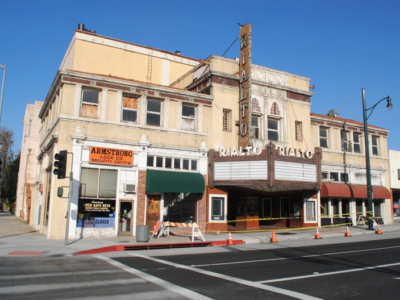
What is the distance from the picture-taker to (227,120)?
2550 centimetres

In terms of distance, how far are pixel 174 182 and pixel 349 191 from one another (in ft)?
49.3

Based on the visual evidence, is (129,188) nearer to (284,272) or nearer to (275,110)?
(275,110)

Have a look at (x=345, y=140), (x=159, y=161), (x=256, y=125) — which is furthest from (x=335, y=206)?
(x=159, y=161)

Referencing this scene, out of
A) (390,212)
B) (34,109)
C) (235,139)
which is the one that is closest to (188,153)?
(235,139)

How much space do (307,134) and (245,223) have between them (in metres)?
8.16

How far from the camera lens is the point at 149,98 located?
23.1m

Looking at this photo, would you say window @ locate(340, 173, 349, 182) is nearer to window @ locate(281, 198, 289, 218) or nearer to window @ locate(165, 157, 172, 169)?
window @ locate(281, 198, 289, 218)

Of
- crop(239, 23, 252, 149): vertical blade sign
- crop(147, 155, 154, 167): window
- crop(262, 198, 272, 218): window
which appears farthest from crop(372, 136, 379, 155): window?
crop(147, 155, 154, 167): window

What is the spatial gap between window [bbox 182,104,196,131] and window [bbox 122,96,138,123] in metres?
3.20

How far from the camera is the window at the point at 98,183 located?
20438 millimetres

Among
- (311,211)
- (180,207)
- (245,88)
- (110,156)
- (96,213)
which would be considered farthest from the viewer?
(311,211)

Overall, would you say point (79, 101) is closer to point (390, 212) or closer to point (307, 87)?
point (307, 87)

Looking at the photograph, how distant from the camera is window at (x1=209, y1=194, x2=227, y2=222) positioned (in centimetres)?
2361

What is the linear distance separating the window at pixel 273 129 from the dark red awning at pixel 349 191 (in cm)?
Result: 531
